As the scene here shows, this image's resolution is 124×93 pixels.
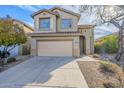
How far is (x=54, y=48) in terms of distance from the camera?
338 inches

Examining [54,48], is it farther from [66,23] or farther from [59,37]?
[66,23]

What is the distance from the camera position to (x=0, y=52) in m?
8.92

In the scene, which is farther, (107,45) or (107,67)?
(107,45)

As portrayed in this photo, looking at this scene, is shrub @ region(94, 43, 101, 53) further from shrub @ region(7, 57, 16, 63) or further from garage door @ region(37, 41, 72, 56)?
shrub @ region(7, 57, 16, 63)

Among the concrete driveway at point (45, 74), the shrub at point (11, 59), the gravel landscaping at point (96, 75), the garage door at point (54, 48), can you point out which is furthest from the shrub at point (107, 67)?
the shrub at point (11, 59)

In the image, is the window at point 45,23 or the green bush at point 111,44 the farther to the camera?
the window at point 45,23

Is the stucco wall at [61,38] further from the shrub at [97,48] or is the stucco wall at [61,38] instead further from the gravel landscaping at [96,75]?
the shrub at [97,48]

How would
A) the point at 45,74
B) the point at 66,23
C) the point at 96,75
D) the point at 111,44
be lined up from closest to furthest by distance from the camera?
the point at 96,75 < the point at 45,74 < the point at 111,44 < the point at 66,23

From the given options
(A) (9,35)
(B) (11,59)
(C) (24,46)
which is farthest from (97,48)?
(A) (9,35)

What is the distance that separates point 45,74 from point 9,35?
2486 millimetres

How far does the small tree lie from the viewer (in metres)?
8.71

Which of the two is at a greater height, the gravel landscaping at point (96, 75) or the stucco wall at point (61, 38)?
the stucco wall at point (61, 38)

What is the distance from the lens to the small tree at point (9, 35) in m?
8.71

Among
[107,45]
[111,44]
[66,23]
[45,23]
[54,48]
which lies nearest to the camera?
[111,44]
